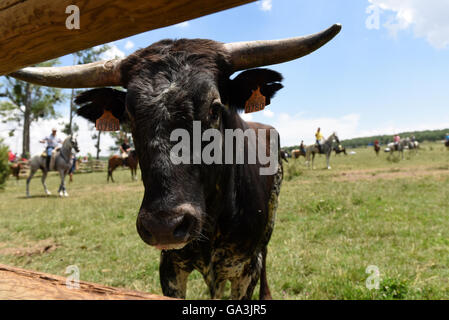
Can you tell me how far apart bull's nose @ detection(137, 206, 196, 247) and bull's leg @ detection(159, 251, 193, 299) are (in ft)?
3.53

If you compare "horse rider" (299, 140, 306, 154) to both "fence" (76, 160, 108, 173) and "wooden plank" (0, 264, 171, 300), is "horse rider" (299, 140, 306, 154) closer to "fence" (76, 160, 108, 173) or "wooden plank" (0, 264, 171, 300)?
"fence" (76, 160, 108, 173)

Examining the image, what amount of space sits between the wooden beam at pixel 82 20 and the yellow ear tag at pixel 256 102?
4.07 ft

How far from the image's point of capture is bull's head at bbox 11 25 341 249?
61.2 inches

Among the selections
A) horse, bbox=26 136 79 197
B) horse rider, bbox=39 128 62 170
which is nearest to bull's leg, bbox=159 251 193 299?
horse, bbox=26 136 79 197

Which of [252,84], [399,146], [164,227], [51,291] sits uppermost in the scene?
[399,146]

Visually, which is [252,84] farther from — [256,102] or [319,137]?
[319,137]

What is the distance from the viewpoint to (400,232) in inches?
201

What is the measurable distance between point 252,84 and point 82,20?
4.58 ft

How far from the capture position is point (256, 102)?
224 centimetres

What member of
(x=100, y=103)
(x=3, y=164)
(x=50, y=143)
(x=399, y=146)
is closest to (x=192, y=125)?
(x=100, y=103)

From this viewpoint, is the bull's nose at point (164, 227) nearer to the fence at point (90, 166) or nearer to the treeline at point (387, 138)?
the fence at point (90, 166)
